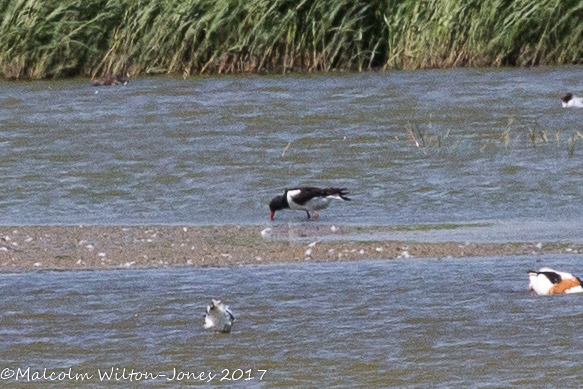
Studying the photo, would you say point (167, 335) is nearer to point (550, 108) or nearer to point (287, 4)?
point (550, 108)

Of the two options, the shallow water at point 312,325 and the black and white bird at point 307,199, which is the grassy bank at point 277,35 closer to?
the black and white bird at point 307,199

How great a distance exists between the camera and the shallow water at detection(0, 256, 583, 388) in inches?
228

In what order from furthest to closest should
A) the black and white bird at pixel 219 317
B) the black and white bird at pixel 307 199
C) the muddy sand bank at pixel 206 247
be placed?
1. the black and white bird at pixel 307 199
2. the muddy sand bank at pixel 206 247
3. the black and white bird at pixel 219 317

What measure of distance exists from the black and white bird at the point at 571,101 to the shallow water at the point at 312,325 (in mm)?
7301

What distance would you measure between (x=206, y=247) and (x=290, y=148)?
5.01 metres

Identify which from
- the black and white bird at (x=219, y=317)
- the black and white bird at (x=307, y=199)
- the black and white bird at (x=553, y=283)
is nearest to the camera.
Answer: the black and white bird at (x=219, y=317)

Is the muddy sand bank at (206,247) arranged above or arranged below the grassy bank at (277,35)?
below

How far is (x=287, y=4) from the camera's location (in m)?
18.9

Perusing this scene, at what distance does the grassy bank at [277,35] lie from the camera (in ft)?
60.3

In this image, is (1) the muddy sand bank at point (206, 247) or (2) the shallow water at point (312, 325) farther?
(1) the muddy sand bank at point (206, 247)

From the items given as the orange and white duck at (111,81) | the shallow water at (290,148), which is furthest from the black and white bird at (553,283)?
the orange and white duck at (111,81)

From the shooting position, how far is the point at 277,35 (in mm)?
18938
